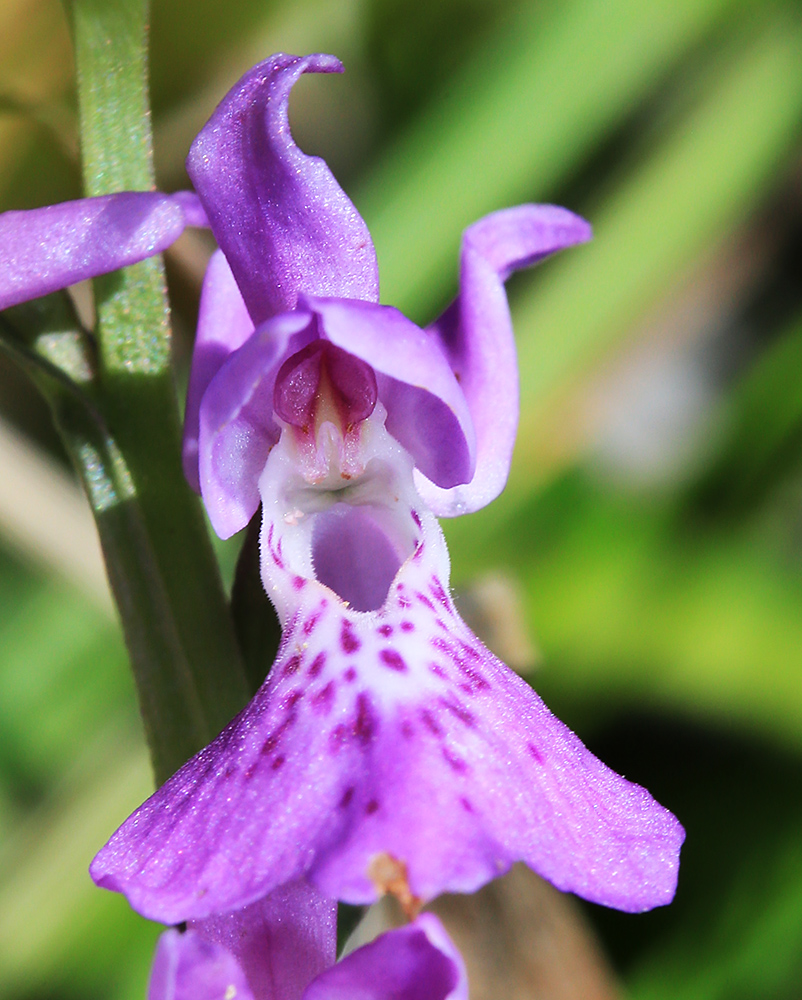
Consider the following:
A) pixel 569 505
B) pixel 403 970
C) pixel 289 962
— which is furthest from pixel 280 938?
pixel 569 505

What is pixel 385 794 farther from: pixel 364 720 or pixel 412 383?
pixel 412 383

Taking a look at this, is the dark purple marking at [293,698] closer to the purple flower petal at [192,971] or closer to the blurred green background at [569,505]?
the purple flower petal at [192,971]

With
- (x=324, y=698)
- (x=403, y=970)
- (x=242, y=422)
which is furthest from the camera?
(x=242, y=422)

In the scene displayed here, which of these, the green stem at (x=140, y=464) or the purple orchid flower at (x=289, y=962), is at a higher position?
the green stem at (x=140, y=464)

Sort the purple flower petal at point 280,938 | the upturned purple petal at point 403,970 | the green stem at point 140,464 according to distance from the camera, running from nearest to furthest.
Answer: the upturned purple petal at point 403,970, the purple flower petal at point 280,938, the green stem at point 140,464

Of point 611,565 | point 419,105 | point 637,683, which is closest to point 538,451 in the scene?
point 611,565

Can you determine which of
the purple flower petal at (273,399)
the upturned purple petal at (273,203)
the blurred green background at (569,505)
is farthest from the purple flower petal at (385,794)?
the blurred green background at (569,505)

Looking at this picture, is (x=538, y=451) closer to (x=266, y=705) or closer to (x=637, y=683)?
(x=637, y=683)

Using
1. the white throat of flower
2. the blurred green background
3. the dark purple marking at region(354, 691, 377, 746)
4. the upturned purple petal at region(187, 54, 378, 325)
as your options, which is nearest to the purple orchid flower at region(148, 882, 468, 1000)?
the dark purple marking at region(354, 691, 377, 746)
